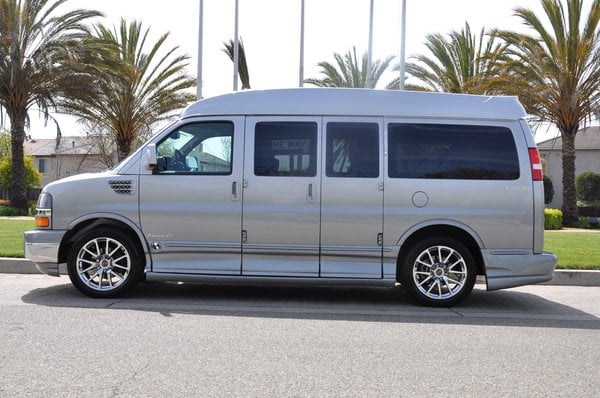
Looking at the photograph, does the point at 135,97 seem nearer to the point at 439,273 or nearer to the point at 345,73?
the point at 345,73

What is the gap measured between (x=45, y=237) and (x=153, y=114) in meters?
20.8

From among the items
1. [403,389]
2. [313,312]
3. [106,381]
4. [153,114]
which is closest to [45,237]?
[313,312]

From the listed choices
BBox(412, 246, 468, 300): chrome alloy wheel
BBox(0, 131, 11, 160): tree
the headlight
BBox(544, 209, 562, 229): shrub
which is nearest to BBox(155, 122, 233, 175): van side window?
the headlight

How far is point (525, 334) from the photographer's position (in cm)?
614

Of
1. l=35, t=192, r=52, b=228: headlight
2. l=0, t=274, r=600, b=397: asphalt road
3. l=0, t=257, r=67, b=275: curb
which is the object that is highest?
l=35, t=192, r=52, b=228: headlight

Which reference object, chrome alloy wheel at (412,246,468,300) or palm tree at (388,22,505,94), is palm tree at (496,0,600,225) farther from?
chrome alloy wheel at (412,246,468,300)

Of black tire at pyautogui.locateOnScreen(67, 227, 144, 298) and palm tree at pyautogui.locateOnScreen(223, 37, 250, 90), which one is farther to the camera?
palm tree at pyautogui.locateOnScreen(223, 37, 250, 90)

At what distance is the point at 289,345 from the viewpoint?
544 centimetres

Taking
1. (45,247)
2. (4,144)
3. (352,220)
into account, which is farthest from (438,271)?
(4,144)

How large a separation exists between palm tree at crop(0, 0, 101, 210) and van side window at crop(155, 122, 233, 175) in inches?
678

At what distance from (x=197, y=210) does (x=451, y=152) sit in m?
3.06

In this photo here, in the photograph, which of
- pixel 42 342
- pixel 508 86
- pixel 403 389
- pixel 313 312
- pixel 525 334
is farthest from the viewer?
pixel 508 86

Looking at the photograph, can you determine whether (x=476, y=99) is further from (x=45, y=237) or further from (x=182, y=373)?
(x=45, y=237)

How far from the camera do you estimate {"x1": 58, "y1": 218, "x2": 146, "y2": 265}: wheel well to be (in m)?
7.68
